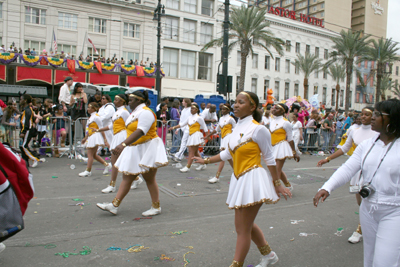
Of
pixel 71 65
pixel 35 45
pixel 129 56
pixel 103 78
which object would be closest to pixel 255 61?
pixel 129 56

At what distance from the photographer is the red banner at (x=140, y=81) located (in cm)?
2953

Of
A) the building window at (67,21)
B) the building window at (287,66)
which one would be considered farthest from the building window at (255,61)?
the building window at (67,21)

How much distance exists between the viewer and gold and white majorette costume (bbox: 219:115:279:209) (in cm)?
321

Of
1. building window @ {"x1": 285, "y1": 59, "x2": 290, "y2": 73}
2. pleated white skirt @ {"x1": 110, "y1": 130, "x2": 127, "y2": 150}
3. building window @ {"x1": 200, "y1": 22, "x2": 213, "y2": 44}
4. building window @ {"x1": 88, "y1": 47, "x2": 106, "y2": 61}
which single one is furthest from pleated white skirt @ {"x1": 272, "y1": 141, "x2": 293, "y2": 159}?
building window @ {"x1": 285, "y1": 59, "x2": 290, "y2": 73}

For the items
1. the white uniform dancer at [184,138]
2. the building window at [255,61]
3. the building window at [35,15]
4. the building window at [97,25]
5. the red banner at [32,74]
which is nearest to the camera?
the white uniform dancer at [184,138]

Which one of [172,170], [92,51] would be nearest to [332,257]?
[172,170]

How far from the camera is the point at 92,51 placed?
30.4m

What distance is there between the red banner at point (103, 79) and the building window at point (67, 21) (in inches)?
226

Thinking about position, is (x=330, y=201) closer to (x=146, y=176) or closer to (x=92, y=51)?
(x=146, y=176)

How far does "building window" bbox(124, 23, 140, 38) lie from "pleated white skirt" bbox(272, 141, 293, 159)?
28.4 meters

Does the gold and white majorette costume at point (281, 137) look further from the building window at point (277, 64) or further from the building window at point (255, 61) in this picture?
the building window at point (277, 64)

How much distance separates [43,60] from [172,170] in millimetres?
20414

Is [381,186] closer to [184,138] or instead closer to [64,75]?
[184,138]

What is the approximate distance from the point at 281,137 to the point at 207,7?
35.1 m
